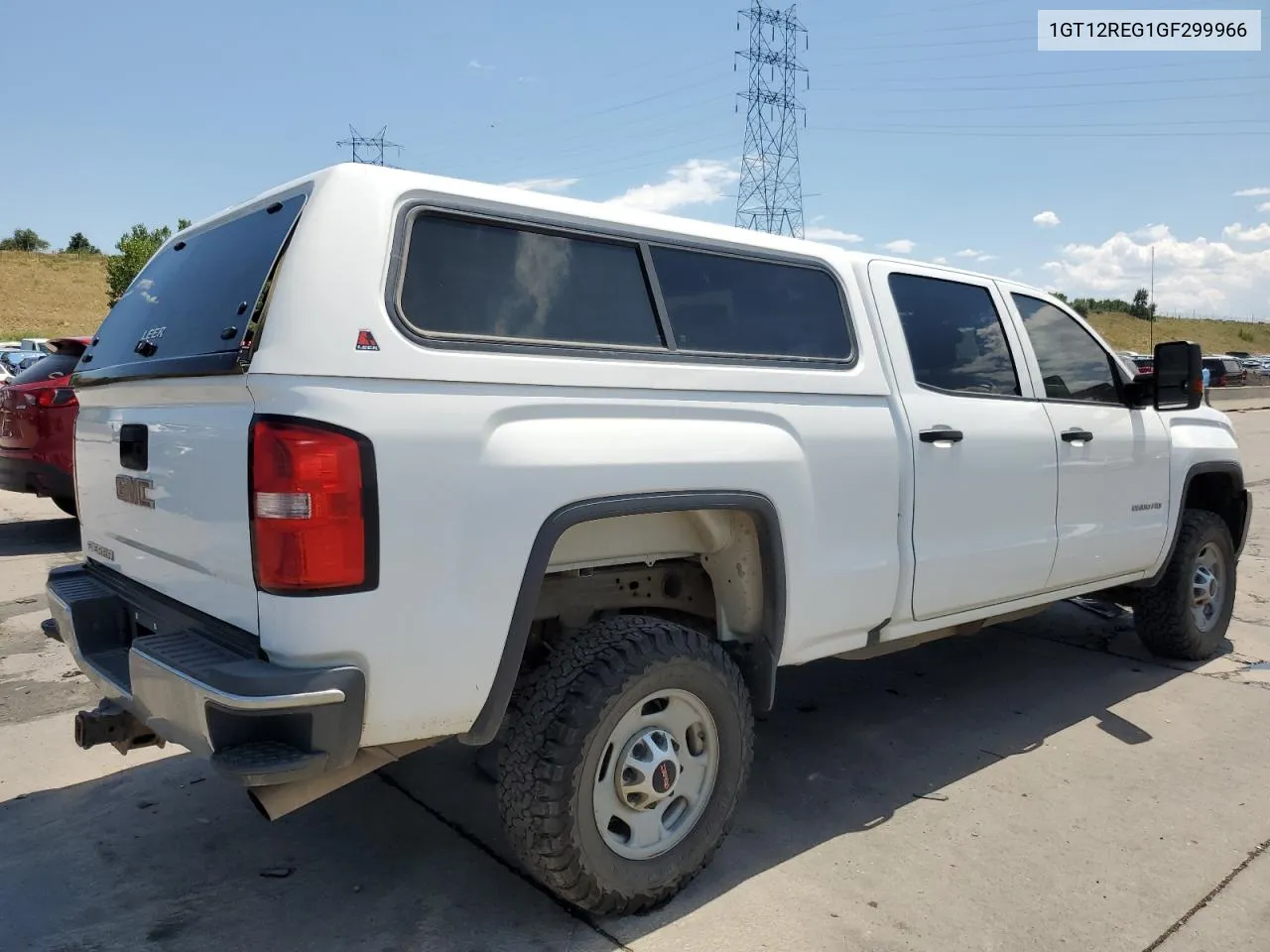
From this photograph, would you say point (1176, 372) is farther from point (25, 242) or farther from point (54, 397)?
point (25, 242)

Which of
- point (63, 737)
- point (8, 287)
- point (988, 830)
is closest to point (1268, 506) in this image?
point (988, 830)

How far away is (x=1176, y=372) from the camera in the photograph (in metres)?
4.55

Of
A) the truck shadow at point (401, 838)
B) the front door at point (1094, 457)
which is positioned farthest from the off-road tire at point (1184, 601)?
the truck shadow at point (401, 838)

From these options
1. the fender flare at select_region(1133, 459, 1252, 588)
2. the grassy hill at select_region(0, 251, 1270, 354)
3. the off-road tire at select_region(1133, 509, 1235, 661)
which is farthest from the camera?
the grassy hill at select_region(0, 251, 1270, 354)

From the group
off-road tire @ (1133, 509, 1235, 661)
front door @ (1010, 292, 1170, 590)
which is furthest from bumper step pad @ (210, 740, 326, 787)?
off-road tire @ (1133, 509, 1235, 661)

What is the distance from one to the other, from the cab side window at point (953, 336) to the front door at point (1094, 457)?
0.24m

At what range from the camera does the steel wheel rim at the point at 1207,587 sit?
5.25 metres

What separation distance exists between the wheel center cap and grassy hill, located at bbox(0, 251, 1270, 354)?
62.4 meters

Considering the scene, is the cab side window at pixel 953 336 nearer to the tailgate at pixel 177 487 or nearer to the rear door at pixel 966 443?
the rear door at pixel 966 443

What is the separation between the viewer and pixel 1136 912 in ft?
9.45

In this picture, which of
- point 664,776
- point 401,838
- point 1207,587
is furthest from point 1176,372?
point 401,838

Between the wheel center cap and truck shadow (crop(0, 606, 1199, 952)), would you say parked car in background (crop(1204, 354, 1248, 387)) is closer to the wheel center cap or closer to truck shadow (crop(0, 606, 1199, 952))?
truck shadow (crop(0, 606, 1199, 952))

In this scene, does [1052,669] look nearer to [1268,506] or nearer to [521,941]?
[521,941]

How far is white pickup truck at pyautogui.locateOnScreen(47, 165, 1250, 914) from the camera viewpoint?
2.18 metres
